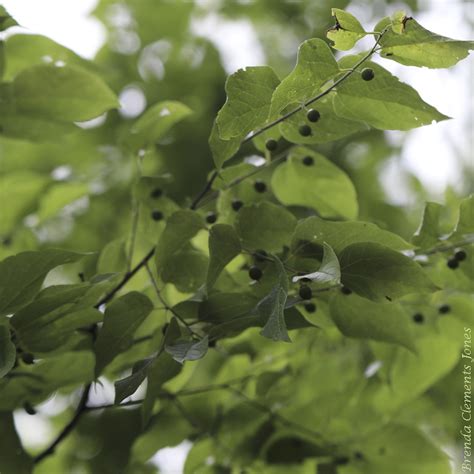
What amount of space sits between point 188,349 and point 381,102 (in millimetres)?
388

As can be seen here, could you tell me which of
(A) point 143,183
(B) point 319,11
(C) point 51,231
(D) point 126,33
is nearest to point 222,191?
(A) point 143,183

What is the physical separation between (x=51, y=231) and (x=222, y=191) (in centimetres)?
97

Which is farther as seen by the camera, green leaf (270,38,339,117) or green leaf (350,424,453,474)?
green leaf (350,424,453,474)

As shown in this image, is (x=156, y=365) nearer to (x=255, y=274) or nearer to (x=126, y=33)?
(x=255, y=274)

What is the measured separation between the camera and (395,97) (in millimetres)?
950

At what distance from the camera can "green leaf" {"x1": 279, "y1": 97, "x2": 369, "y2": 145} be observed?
1.03 metres

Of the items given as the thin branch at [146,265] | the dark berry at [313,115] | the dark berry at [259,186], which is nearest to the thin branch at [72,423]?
the thin branch at [146,265]

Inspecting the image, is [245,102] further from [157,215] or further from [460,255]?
[460,255]

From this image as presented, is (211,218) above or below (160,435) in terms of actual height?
above

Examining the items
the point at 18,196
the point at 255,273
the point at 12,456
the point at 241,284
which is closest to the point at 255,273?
the point at 255,273

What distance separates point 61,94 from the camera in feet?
4.13

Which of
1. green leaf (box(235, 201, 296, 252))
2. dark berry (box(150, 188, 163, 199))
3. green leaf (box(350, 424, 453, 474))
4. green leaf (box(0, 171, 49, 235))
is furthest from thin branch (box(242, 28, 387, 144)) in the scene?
green leaf (box(0, 171, 49, 235))

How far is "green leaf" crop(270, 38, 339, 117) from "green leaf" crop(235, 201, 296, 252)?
167 millimetres

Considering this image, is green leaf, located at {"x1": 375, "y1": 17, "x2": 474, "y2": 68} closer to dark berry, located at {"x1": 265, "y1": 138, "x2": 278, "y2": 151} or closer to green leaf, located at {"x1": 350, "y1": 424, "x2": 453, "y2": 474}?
dark berry, located at {"x1": 265, "y1": 138, "x2": 278, "y2": 151}
